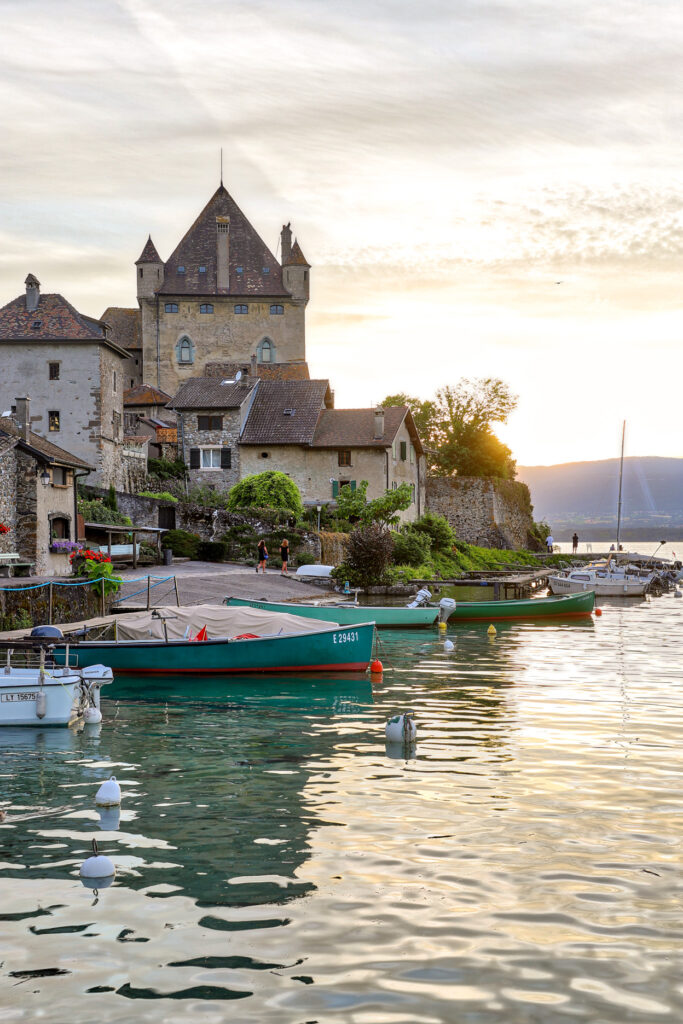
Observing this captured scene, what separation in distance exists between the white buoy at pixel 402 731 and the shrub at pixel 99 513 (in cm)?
3760

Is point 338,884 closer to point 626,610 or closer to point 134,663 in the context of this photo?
point 134,663

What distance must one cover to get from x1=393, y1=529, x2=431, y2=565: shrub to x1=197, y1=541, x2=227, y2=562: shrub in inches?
368

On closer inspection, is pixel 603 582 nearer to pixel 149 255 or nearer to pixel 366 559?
pixel 366 559

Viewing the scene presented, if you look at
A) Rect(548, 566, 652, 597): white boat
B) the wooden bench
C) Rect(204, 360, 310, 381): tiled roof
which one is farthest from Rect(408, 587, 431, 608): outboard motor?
Rect(204, 360, 310, 381): tiled roof

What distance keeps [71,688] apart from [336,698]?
6056mm

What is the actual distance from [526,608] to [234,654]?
766 inches

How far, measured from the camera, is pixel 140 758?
629 inches

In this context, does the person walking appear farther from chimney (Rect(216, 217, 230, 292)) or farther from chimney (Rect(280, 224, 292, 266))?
chimney (Rect(280, 224, 292, 266))

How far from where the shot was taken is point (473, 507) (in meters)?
85.3

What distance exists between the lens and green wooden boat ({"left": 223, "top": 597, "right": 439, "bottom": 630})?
3206 centimetres

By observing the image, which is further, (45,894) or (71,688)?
(71,688)

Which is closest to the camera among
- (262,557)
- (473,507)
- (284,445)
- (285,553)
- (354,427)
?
(262,557)

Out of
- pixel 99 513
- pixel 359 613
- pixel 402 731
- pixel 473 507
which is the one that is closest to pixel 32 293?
pixel 99 513

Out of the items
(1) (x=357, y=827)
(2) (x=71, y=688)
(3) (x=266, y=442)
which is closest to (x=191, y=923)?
(1) (x=357, y=827)
